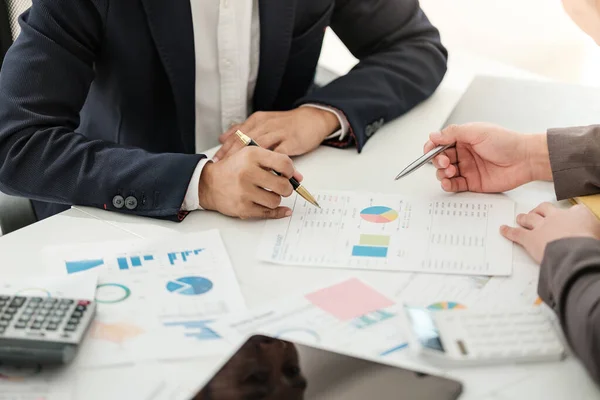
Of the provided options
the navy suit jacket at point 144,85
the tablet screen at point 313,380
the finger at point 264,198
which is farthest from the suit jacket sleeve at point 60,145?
the tablet screen at point 313,380

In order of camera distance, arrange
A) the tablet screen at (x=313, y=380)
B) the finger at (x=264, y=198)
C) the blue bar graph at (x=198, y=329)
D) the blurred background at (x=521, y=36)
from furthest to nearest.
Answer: the blurred background at (x=521, y=36)
the finger at (x=264, y=198)
the blue bar graph at (x=198, y=329)
the tablet screen at (x=313, y=380)

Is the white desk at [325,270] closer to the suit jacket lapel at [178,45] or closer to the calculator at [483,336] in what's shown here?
the calculator at [483,336]

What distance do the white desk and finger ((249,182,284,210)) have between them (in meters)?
0.03

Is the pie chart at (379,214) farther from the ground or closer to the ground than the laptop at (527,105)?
farther from the ground

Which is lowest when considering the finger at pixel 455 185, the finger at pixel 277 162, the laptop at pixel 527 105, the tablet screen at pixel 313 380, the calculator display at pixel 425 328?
the laptop at pixel 527 105

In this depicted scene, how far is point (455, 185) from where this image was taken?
1173 millimetres

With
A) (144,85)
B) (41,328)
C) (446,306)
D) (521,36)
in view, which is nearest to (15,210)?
(144,85)

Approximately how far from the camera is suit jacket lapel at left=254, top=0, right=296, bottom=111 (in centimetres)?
140

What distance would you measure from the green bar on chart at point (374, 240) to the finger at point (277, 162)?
15 cm

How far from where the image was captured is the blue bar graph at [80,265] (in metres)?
0.96

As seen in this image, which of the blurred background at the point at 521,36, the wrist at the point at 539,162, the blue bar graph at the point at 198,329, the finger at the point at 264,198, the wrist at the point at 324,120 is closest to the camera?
the blue bar graph at the point at 198,329

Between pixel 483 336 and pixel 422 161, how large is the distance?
0.42 m

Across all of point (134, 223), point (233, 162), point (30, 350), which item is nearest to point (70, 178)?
point (134, 223)

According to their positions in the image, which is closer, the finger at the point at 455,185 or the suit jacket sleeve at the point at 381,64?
the finger at the point at 455,185
